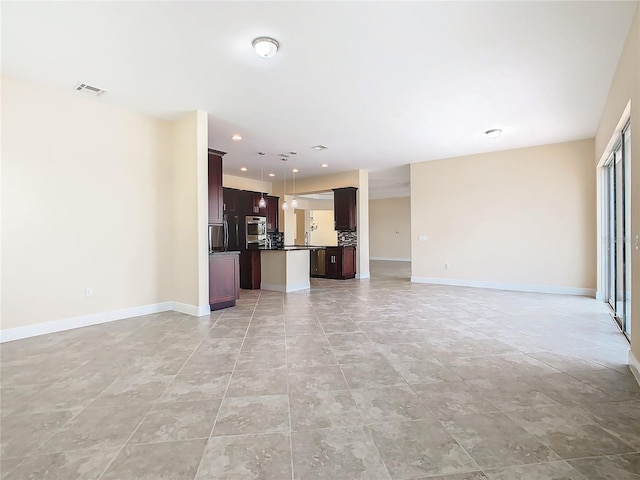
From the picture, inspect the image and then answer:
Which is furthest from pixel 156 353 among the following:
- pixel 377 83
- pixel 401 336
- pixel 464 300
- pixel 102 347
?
pixel 464 300

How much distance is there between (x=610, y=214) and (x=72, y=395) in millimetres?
7264

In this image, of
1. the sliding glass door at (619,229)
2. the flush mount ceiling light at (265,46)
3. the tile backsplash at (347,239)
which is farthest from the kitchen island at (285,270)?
the sliding glass door at (619,229)

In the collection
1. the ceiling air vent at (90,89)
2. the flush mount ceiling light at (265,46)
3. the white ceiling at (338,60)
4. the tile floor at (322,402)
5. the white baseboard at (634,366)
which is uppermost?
the ceiling air vent at (90,89)

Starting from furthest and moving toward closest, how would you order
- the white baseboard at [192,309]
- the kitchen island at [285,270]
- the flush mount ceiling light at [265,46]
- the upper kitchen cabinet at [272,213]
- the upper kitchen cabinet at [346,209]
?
the upper kitchen cabinet at [272,213] → the upper kitchen cabinet at [346,209] → the kitchen island at [285,270] → the white baseboard at [192,309] → the flush mount ceiling light at [265,46]

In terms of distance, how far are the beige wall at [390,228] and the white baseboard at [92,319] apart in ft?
34.8

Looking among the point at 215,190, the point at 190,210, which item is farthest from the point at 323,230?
the point at 190,210

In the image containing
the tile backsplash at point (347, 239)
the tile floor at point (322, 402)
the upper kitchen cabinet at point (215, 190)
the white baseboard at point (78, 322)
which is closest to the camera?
the tile floor at point (322, 402)

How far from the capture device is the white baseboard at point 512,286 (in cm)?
624

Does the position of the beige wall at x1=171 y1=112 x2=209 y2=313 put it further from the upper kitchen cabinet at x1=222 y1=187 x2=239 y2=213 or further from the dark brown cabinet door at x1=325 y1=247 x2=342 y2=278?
the dark brown cabinet door at x1=325 y1=247 x2=342 y2=278

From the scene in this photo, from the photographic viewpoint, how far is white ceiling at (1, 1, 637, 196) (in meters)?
2.61

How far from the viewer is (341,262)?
867cm

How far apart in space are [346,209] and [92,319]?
243 inches

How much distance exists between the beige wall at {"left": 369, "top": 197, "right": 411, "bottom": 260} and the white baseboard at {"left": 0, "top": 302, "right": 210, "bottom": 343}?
10613mm

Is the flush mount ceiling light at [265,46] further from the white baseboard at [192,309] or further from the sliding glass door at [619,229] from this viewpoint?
the sliding glass door at [619,229]
